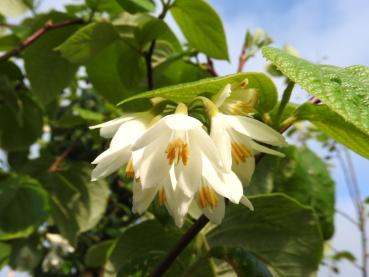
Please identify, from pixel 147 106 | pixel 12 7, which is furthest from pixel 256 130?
pixel 12 7

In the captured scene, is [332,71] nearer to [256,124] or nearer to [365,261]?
[256,124]

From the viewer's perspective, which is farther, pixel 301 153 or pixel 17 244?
pixel 17 244

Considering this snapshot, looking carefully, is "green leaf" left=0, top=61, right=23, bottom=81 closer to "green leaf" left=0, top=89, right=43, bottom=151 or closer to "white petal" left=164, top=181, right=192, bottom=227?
"green leaf" left=0, top=89, right=43, bottom=151

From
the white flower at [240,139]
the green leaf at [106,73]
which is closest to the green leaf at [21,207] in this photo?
the green leaf at [106,73]

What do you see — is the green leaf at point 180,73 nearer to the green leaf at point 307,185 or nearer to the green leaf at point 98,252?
the green leaf at point 307,185

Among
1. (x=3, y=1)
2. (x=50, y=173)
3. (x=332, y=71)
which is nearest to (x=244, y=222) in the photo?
(x=332, y=71)
